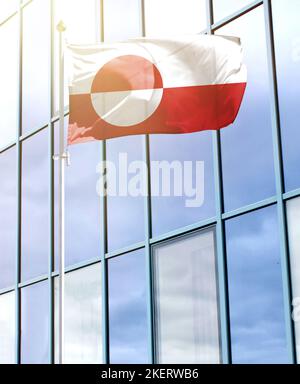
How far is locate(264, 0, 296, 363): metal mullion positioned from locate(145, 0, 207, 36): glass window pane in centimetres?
172

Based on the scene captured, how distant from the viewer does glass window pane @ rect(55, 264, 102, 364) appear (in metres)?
18.3

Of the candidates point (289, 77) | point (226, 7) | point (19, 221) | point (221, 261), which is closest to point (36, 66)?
point (19, 221)

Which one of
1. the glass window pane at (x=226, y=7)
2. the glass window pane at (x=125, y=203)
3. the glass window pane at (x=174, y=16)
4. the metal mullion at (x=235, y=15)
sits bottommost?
the glass window pane at (x=125, y=203)

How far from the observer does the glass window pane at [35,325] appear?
19750 millimetres

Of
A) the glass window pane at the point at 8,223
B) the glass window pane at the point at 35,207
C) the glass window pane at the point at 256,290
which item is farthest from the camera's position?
the glass window pane at the point at 8,223

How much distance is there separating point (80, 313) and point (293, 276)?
517cm

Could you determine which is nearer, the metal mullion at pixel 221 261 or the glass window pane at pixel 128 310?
the metal mullion at pixel 221 261

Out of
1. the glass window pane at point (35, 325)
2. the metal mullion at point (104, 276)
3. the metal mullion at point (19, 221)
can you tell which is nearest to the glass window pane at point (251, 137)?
the metal mullion at point (104, 276)

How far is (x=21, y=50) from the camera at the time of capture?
74.0 feet

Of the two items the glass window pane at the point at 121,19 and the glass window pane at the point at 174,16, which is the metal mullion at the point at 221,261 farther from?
the glass window pane at the point at 121,19

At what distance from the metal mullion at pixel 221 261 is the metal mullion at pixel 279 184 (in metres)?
1.18

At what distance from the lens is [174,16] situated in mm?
18266
